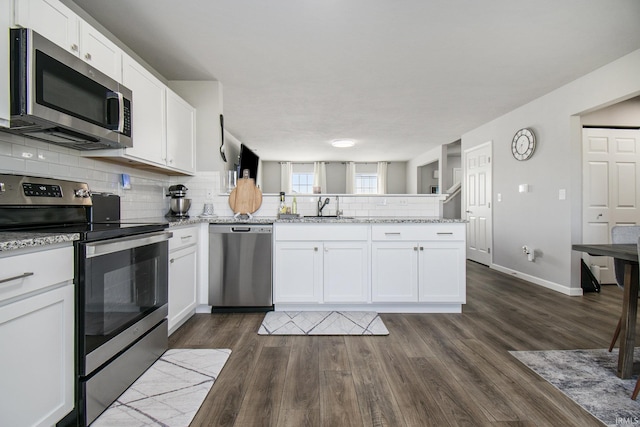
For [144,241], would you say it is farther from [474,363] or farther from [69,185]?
[474,363]

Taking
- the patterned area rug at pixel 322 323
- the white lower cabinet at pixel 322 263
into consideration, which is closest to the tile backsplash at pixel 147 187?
the white lower cabinet at pixel 322 263

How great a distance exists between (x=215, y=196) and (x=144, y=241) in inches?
61.6

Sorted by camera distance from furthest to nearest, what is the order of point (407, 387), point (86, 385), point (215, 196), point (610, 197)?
point (610, 197) < point (215, 196) < point (407, 387) < point (86, 385)

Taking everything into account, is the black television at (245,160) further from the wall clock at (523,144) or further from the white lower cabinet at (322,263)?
the wall clock at (523,144)

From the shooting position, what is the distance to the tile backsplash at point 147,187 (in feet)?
5.57

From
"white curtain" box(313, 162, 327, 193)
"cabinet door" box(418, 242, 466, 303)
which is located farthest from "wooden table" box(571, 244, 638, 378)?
"white curtain" box(313, 162, 327, 193)

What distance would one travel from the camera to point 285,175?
32.3 ft

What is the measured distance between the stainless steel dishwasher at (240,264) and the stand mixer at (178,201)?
1.39ft

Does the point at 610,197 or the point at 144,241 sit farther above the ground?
the point at 610,197

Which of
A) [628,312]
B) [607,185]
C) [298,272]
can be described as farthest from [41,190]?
[607,185]

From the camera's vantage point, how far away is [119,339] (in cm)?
155

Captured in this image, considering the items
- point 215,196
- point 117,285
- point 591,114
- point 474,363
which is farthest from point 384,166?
point 117,285

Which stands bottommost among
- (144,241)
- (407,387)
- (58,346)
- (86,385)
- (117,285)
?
(407,387)

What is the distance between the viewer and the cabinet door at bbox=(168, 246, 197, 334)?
2295 mm
